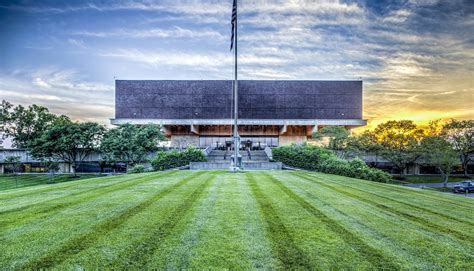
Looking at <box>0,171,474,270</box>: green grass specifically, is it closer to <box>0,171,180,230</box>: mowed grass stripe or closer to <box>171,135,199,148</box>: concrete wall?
<box>0,171,180,230</box>: mowed grass stripe

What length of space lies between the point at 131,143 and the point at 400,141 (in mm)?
32619

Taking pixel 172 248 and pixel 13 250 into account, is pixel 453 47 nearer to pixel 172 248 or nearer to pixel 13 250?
pixel 172 248

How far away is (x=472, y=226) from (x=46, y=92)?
3445cm

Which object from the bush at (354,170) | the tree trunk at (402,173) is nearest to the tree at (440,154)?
the tree trunk at (402,173)

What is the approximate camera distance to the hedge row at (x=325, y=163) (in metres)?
19.2

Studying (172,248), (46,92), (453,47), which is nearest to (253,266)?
(172,248)

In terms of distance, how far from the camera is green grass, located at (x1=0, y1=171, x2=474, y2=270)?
4.28m

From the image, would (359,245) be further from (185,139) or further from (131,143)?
(185,139)

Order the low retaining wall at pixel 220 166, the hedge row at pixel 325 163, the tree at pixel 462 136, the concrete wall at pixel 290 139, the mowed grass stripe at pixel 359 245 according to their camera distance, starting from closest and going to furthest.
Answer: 1. the mowed grass stripe at pixel 359 245
2. the hedge row at pixel 325 163
3. the low retaining wall at pixel 220 166
4. the tree at pixel 462 136
5. the concrete wall at pixel 290 139

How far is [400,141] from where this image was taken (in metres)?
37.9

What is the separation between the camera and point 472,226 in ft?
21.1

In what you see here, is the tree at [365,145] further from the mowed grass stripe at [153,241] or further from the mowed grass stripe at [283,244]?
the mowed grass stripe at [153,241]

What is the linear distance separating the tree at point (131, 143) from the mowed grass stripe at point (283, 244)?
24.2 m

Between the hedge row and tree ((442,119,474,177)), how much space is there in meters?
25.9
